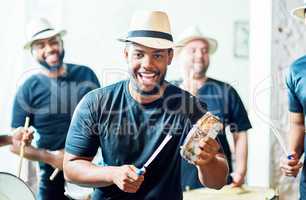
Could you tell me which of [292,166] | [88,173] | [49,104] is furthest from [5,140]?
[292,166]

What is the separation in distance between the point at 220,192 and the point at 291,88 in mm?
429

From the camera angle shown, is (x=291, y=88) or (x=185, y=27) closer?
(x=291, y=88)

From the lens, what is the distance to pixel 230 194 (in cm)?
162

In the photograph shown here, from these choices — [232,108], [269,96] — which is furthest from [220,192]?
[269,96]

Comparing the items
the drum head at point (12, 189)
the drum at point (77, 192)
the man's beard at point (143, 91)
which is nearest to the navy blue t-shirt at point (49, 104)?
the drum at point (77, 192)

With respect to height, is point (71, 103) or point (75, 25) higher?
point (75, 25)

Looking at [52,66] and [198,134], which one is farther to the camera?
[52,66]

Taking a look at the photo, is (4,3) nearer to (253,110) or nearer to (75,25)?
(75,25)

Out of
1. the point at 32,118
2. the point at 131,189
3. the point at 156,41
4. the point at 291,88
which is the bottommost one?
the point at 131,189

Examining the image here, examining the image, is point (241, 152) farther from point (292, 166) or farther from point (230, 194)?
point (292, 166)

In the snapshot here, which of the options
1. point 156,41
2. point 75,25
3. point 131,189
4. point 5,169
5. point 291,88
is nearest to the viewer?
point 131,189

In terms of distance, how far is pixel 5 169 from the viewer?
1.64m

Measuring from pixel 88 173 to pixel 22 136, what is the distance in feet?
1.38

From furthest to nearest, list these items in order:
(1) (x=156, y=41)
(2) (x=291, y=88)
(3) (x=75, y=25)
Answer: (3) (x=75, y=25) → (2) (x=291, y=88) → (1) (x=156, y=41)
